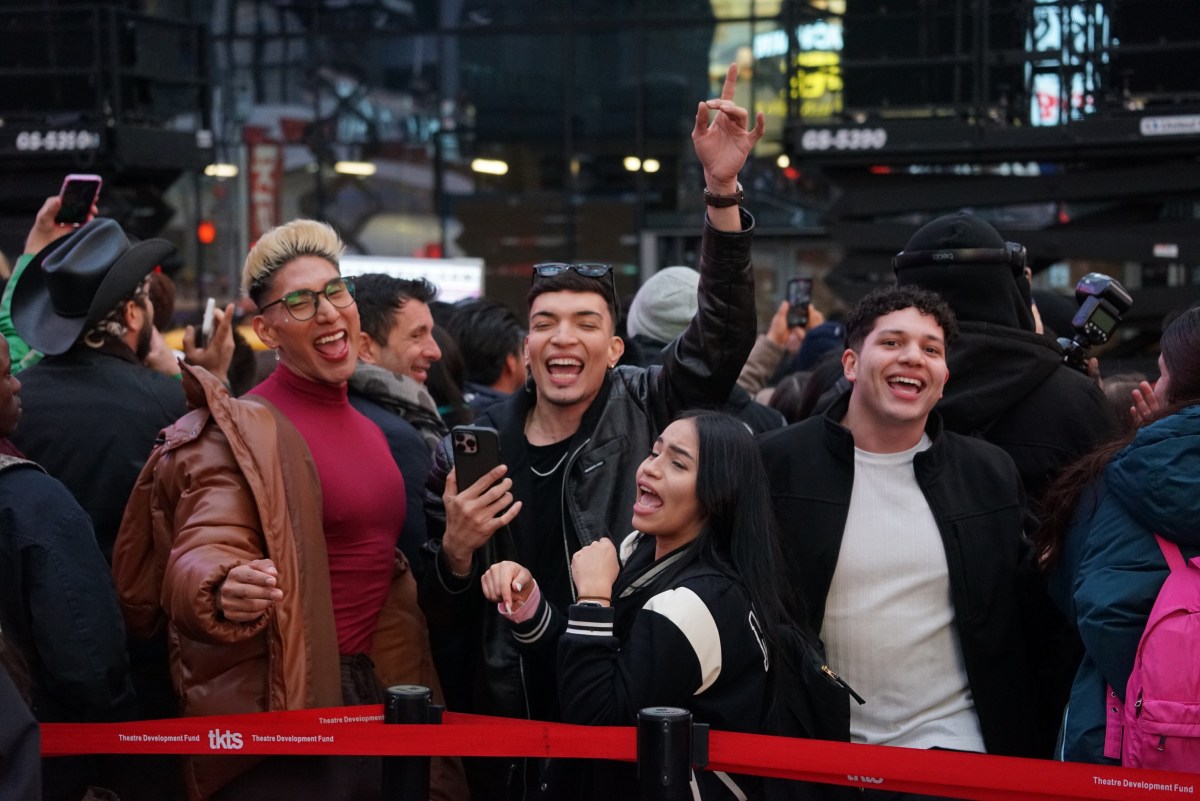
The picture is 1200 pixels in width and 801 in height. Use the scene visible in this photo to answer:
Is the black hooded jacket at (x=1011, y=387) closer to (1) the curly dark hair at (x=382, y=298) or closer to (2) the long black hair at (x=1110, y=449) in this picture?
(2) the long black hair at (x=1110, y=449)

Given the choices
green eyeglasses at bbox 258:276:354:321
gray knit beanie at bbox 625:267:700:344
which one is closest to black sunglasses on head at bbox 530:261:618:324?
green eyeglasses at bbox 258:276:354:321

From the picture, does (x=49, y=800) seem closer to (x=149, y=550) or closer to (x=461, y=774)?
(x=149, y=550)

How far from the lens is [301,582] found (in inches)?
137

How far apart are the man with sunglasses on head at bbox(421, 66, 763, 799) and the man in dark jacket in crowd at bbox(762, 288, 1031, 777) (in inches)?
14.3

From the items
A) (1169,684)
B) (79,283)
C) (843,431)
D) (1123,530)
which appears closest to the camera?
(1169,684)

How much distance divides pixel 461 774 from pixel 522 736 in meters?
0.61

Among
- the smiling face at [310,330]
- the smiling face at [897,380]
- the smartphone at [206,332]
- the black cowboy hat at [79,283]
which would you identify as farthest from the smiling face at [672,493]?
the smartphone at [206,332]

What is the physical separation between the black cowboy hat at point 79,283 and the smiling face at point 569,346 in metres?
1.40

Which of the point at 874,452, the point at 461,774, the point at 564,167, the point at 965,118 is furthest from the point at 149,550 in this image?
the point at 564,167

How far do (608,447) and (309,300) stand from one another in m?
0.91

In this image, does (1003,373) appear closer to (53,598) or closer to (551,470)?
(551,470)

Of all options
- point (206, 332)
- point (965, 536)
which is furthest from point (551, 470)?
point (206, 332)

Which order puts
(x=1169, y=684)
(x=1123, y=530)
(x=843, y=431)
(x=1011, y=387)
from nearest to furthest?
(x=1169, y=684) → (x=1123, y=530) → (x=843, y=431) → (x=1011, y=387)

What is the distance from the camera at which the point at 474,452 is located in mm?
3473
